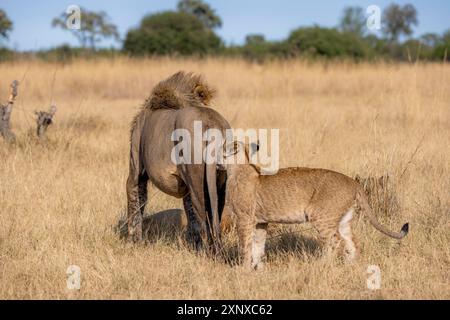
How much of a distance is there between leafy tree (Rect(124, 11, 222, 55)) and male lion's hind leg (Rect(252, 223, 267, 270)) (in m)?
21.4

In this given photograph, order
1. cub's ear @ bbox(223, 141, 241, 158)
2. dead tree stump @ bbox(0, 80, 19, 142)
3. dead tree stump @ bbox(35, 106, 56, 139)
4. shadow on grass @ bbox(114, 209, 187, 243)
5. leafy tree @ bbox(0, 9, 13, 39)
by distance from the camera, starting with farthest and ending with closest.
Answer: leafy tree @ bbox(0, 9, 13, 39), dead tree stump @ bbox(35, 106, 56, 139), dead tree stump @ bbox(0, 80, 19, 142), shadow on grass @ bbox(114, 209, 187, 243), cub's ear @ bbox(223, 141, 241, 158)

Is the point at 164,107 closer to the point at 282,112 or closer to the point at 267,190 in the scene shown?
the point at 267,190

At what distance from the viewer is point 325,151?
9.28 metres

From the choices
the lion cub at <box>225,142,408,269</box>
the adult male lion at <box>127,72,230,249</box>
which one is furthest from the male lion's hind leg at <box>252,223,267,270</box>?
the adult male lion at <box>127,72,230,249</box>

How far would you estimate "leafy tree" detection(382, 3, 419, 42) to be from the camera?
1567 inches

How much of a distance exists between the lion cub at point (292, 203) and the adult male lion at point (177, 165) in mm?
202

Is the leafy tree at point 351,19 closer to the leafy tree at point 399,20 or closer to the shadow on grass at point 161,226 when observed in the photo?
the leafy tree at point 399,20

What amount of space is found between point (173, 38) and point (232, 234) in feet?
74.9

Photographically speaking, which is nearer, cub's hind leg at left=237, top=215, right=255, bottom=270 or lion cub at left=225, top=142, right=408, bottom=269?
lion cub at left=225, top=142, right=408, bottom=269

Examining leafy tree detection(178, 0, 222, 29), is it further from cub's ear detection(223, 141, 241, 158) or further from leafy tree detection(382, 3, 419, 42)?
cub's ear detection(223, 141, 241, 158)

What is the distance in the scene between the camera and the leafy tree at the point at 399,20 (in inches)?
1567

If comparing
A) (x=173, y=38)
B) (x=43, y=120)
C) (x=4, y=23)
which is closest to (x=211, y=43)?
(x=173, y=38)

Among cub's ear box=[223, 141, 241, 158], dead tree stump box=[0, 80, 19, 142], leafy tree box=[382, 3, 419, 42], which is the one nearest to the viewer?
cub's ear box=[223, 141, 241, 158]

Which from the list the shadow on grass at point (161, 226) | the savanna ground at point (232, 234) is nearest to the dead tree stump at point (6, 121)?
the savanna ground at point (232, 234)
